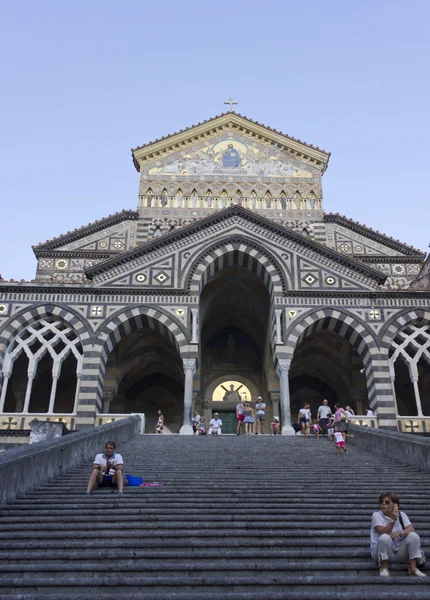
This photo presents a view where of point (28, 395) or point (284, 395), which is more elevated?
point (284, 395)

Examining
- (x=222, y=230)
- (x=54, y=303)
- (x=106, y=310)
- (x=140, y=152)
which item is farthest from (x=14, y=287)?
(x=140, y=152)

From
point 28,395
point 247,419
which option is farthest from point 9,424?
point 247,419

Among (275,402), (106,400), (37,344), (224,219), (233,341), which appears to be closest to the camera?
(37,344)

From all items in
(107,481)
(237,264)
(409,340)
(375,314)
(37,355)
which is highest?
(237,264)

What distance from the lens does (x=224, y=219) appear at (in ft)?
83.2

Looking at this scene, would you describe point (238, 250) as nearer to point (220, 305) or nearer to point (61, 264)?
point (220, 305)

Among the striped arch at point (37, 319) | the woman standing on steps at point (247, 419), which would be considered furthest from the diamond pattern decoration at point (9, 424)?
the woman standing on steps at point (247, 419)

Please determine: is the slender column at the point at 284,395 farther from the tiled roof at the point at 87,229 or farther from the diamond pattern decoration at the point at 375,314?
the tiled roof at the point at 87,229

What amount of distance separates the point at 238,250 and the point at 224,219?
1.75 meters

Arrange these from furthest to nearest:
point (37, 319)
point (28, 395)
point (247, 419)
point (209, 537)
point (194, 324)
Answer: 1. point (194, 324)
2. point (37, 319)
3. point (28, 395)
4. point (247, 419)
5. point (209, 537)

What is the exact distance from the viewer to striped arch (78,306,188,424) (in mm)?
21000

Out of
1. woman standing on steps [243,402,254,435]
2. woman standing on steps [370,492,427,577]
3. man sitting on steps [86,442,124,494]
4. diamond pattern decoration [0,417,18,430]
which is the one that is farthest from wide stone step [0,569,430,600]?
diamond pattern decoration [0,417,18,430]

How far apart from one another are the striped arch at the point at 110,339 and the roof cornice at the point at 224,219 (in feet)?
7.72

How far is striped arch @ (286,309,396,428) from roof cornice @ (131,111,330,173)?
561 inches
